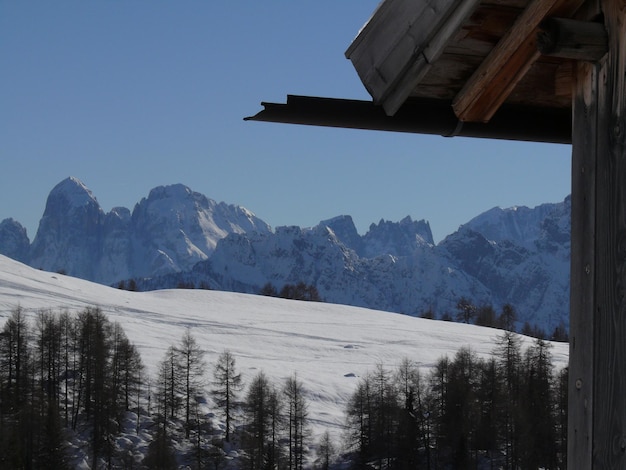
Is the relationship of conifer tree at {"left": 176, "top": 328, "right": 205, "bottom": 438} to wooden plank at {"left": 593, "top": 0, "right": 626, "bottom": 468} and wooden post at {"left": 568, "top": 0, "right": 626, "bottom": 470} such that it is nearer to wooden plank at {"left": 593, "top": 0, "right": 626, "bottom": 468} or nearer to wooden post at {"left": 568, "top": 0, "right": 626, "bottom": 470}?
wooden post at {"left": 568, "top": 0, "right": 626, "bottom": 470}

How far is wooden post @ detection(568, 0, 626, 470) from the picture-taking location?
3.05 m

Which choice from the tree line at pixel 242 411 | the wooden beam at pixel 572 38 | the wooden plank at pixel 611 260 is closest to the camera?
the wooden plank at pixel 611 260

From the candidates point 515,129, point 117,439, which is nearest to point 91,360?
point 117,439

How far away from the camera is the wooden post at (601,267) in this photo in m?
3.05

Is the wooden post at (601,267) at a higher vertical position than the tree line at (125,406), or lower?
higher

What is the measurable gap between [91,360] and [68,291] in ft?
154

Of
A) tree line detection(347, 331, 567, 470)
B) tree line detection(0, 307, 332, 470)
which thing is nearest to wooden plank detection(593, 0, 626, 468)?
tree line detection(0, 307, 332, 470)

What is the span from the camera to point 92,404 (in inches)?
3228

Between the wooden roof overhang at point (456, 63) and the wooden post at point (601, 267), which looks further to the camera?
the wooden roof overhang at point (456, 63)

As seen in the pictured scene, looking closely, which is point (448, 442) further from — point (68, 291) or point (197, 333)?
point (68, 291)

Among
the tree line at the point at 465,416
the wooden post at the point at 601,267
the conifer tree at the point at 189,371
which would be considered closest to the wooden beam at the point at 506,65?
the wooden post at the point at 601,267

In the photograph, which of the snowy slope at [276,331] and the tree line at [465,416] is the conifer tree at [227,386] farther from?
the tree line at [465,416]

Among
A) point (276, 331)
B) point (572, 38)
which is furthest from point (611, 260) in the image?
point (276, 331)

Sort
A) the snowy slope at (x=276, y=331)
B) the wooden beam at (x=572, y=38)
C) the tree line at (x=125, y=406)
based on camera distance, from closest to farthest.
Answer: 1. the wooden beam at (x=572, y=38)
2. the tree line at (x=125, y=406)
3. the snowy slope at (x=276, y=331)
